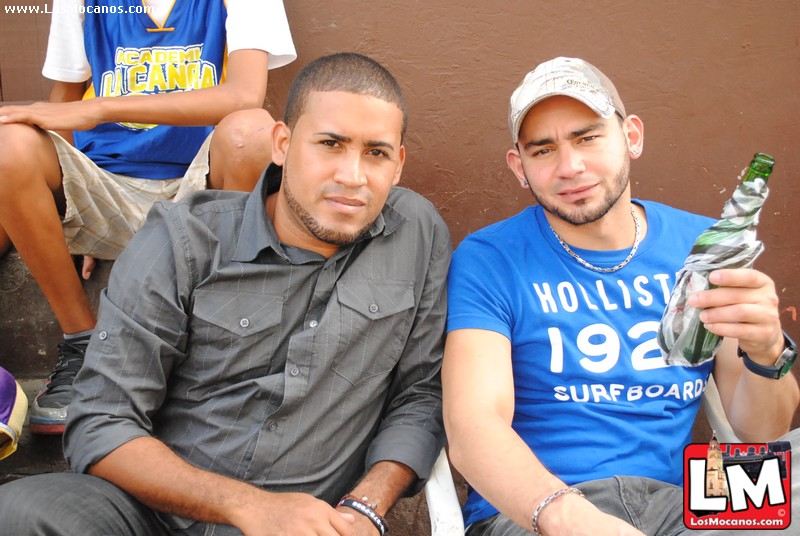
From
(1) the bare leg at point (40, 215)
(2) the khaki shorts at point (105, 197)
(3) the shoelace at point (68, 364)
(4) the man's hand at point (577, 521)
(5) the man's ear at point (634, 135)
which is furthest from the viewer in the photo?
(2) the khaki shorts at point (105, 197)

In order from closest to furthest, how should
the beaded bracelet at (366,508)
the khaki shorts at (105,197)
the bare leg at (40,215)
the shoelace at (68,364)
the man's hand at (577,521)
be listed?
1. the man's hand at (577,521)
2. the beaded bracelet at (366,508)
3. the bare leg at (40,215)
4. the shoelace at (68,364)
5. the khaki shorts at (105,197)

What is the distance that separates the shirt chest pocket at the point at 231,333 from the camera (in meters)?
1.97

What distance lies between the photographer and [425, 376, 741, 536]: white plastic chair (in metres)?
1.88

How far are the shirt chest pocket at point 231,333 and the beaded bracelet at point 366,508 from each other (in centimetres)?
40

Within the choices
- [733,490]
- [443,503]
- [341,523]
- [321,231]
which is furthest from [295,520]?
[733,490]

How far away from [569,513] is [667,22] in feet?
6.76

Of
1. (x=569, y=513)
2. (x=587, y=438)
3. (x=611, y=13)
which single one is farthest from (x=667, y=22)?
(x=569, y=513)

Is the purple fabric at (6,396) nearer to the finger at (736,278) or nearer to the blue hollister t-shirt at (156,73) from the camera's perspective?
the blue hollister t-shirt at (156,73)

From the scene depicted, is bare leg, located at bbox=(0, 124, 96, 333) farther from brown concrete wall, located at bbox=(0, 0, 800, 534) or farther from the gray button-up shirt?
the gray button-up shirt

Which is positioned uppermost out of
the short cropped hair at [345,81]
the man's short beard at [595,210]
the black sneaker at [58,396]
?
the short cropped hair at [345,81]

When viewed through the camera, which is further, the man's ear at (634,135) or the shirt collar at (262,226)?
the man's ear at (634,135)

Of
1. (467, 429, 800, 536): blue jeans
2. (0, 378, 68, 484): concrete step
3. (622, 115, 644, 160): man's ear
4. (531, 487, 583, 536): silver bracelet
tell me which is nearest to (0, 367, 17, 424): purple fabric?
(0, 378, 68, 484): concrete step

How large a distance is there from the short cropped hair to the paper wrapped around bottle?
87 centimetres

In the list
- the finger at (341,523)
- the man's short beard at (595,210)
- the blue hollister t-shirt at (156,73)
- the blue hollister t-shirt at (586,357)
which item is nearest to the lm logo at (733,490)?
the blue hollister t-shirt at (586,357)
